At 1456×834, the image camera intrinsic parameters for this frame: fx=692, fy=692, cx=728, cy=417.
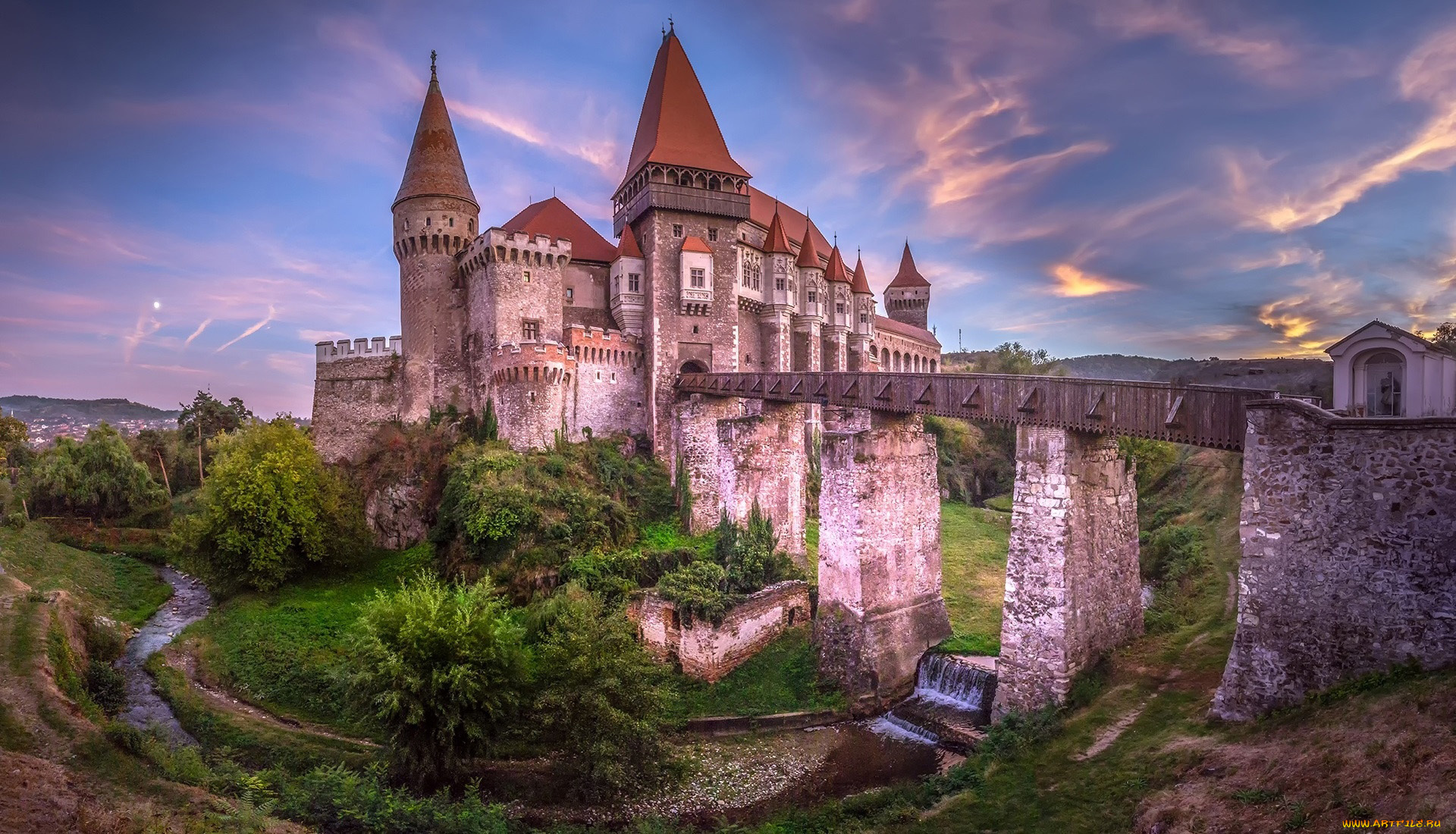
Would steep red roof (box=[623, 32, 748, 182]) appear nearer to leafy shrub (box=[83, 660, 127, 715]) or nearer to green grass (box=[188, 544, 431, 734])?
green grass (box=[188, 544, 431, 734])

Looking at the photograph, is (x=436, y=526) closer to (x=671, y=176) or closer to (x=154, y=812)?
(x=154, y=812)

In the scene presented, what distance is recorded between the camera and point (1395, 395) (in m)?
10.0

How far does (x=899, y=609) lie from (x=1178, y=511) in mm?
17254

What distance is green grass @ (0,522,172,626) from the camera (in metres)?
26.7

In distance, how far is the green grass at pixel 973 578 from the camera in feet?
68.5

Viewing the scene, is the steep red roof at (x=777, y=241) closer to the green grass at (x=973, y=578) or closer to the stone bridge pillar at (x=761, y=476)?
the stone bridge pillar at (x=761, y=476)

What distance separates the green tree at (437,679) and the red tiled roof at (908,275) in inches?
2379

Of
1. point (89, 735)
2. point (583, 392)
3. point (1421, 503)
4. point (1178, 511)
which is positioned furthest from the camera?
point (583, 392)

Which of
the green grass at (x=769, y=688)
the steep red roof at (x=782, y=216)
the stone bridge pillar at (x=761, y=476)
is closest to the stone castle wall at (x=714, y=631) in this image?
the green grass at (x=769, y=688)

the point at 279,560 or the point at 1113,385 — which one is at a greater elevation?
the point at 1113,385

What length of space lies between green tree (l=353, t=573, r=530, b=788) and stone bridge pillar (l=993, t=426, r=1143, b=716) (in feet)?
35.4

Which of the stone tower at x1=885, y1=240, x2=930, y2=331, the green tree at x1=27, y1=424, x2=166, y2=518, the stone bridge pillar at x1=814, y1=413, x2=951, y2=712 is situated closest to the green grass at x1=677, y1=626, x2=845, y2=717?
the stone bridge pillar at x1=814, y1=413, x2=951, y2=712

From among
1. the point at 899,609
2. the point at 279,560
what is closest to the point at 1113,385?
the point at 899,609

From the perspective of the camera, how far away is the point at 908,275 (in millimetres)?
68812
